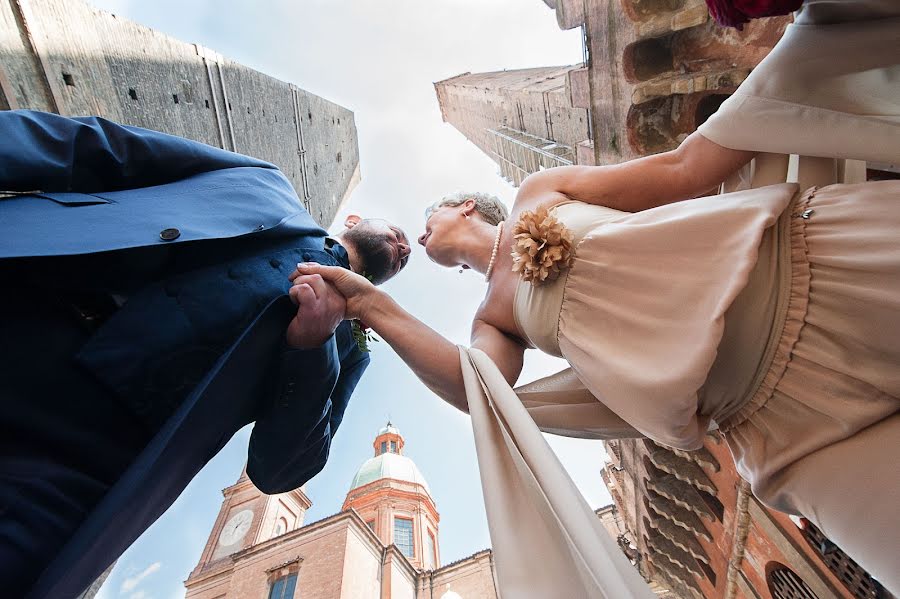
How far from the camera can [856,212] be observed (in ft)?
4.90

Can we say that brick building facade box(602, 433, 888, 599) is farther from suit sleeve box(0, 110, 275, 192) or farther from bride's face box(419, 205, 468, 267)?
suit sleeve box(0, 110, 275, 192)

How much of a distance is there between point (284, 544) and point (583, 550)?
25823mm

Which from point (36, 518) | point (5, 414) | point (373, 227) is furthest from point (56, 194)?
point (373, 227)

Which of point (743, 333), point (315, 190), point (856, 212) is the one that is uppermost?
point (315, 190)

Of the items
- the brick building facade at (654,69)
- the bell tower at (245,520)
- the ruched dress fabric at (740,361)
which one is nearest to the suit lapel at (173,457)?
the ruched dress fabric at (740,361)

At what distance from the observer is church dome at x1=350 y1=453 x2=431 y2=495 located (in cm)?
3605

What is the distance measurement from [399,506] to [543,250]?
35.1 m

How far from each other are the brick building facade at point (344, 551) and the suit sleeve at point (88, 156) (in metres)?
19.4

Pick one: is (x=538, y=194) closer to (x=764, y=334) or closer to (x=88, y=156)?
(x=764, y=334)

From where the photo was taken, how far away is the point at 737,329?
160 cm

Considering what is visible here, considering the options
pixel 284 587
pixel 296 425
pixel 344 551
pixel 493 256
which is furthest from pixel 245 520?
pixel 493 256

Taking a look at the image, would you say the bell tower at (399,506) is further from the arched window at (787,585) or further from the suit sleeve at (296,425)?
the suit sleeve at (296,425)

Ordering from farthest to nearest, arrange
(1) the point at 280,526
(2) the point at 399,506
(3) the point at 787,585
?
1. (2) the point at 399,506
2. (1) the point at 280,526
3. (3) the point at 787,585

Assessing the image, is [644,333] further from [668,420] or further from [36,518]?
[36,518]
